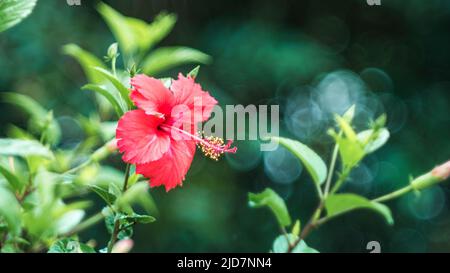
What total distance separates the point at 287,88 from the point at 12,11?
2.45 m

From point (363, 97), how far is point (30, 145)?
2.81 m

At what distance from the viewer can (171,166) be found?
82 centimetres

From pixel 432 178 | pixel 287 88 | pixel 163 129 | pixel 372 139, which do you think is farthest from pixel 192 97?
pixel 287 88

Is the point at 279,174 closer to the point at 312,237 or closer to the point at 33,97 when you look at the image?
the point at 312,237

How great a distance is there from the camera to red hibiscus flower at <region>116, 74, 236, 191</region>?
78 cm

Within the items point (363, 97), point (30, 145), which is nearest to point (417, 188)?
point (30, 145)

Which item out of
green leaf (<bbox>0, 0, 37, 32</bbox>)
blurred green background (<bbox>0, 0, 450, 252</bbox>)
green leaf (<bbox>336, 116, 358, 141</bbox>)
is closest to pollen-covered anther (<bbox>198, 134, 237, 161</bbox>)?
green leaf (<bbox>336, 116, 358, 141</bbox>)

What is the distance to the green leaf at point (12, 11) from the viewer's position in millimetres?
768

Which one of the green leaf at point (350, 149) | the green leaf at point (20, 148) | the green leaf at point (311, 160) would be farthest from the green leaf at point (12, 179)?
the green leaf at point (350, 149)

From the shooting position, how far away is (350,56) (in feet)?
10.8

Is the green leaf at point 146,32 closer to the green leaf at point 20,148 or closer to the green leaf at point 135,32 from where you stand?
the green leaf at point 135,32

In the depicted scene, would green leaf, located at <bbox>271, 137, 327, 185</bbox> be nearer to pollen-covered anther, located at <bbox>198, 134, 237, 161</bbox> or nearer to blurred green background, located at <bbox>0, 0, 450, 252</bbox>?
pollen-covered anther, located at <bbox>198, 134, 237, 161</bbox>

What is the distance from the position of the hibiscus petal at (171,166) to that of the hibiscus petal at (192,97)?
54mm

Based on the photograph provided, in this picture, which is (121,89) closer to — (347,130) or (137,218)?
(137,218)
